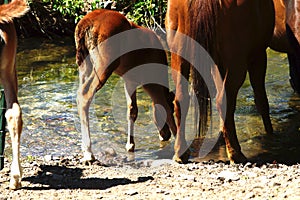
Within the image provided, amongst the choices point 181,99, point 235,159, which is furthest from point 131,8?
point 235,159

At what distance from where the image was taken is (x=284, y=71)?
34.8ft

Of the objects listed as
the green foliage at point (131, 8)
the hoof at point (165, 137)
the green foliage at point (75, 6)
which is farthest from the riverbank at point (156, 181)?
the green foliage at point (75, 6)

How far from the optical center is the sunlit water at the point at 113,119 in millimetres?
7246

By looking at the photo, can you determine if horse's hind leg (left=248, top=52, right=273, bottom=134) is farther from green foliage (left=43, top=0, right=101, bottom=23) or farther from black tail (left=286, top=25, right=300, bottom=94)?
green foliage (left=43, top=0, right=101, bottom=23)

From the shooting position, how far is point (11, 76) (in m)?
5.51

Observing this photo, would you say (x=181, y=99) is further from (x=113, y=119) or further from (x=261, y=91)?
(x=113, y=119)

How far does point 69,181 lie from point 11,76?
106cm

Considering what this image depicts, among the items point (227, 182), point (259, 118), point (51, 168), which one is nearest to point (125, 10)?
point (259, 118)

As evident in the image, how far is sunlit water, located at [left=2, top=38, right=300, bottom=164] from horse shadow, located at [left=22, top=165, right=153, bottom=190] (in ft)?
3.74

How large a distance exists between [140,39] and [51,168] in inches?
72.4

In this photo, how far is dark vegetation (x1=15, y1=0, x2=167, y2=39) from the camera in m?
11.7

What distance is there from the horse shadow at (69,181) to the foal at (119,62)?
0.47 m

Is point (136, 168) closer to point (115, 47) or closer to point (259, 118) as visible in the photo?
point (115, 47)

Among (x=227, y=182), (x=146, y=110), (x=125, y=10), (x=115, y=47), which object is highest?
(x=125, y=10)
